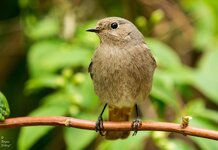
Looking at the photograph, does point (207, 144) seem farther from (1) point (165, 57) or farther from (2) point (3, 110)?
(2) point (3, 110)

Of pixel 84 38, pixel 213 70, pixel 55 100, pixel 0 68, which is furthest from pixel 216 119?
pixel 0 68

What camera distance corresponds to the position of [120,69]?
337 centimetres

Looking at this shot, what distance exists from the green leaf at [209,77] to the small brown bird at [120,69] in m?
0.43

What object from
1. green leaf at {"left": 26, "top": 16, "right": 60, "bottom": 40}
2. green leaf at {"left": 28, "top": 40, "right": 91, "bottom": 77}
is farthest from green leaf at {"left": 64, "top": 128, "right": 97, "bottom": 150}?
green leaf at {"left": 26, "top": 16, "right": 60, "bottom": 40}

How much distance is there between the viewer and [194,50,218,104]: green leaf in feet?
11.9

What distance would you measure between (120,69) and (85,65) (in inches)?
18.4

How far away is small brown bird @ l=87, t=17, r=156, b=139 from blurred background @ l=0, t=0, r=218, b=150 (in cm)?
11

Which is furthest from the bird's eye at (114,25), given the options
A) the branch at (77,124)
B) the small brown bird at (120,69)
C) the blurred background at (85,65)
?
the branch at (77,124)

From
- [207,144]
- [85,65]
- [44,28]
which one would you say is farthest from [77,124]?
[44,28]

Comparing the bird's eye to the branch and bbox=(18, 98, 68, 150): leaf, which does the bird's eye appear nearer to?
bbox=(18, 98, 68, 150): leaf

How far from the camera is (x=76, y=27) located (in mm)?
4852

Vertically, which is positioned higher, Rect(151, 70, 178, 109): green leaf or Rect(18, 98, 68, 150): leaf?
Rect(151, 70, 178, 109): green leaf

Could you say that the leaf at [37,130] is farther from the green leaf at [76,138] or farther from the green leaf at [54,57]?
the green leaf at [54,57]

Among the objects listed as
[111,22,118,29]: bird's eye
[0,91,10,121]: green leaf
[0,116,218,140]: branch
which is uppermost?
[111,22,118,29]: bird's eye
